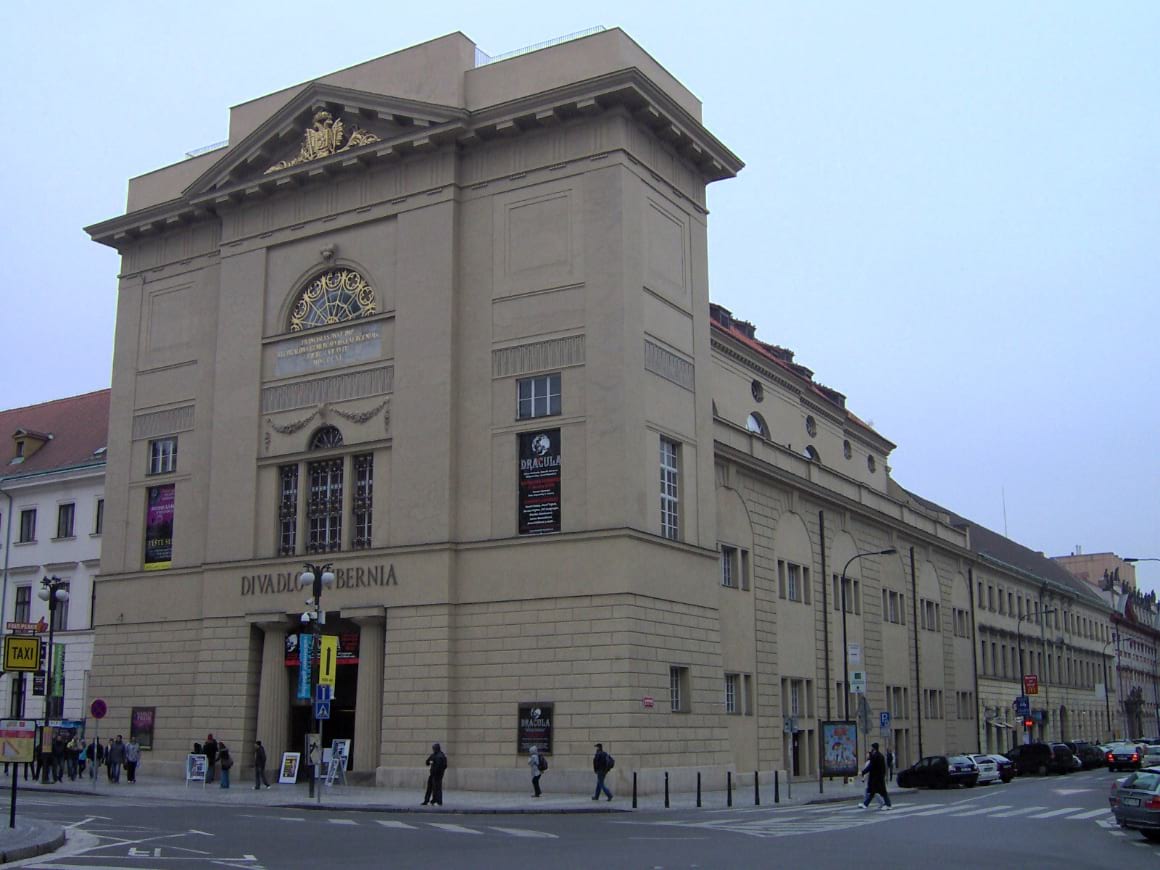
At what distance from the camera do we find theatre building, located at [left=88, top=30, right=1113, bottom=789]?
38.7 meters

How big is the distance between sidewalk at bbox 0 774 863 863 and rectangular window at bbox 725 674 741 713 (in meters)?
2.89

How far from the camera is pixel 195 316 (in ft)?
161

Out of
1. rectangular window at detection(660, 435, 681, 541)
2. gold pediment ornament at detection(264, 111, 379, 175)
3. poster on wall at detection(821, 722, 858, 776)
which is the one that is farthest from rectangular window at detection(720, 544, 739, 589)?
gold pediment ornament at detection(264, 111, 379, 175)

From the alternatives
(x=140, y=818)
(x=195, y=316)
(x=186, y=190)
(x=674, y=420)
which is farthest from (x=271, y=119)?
(x=140, y=818)

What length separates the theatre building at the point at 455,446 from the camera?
38.7 metres

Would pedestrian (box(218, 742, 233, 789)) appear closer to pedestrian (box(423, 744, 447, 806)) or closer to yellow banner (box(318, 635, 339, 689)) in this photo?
yellow banner (box(318, 635, 339, 689))

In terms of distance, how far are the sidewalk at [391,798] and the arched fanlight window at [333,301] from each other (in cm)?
1591

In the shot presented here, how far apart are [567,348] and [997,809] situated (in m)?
18.0

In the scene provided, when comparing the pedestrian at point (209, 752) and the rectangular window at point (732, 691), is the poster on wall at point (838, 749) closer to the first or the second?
the rectangular window at point (732, 691)

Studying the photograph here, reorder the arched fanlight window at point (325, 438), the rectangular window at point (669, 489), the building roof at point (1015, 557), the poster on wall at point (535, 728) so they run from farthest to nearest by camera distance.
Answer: the building roof at point (1015, 557)
the arched fanlight window at point (325, 438)
the rectangular window at point (669, 489)
the poster on wall at point (535, 728)

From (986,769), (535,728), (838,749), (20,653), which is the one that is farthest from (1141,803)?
(986,769)

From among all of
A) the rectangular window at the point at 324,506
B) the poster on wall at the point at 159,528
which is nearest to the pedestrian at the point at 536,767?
the rectangular window at the point at 324,506

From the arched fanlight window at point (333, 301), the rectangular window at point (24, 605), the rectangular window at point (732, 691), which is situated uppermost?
the arched fanlight window at point (333, 301)

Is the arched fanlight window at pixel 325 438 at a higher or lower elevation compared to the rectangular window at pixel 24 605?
higher
